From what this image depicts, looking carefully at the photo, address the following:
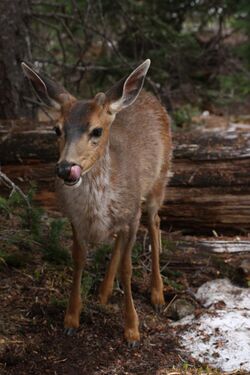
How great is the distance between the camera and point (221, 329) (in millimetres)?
5301

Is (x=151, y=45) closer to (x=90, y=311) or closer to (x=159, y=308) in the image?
(x=159, y=308)

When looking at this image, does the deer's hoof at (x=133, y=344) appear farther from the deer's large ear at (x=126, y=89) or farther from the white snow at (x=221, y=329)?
the deer's large ear at (x=126, y=89)

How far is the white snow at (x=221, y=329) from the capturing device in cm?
497

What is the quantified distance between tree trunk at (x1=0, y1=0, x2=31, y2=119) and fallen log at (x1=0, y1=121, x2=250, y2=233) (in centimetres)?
63

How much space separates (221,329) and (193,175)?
6.76ft

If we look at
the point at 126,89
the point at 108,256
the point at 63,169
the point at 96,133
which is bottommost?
the point at 108,256

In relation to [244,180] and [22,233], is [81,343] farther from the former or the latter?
[244,180]

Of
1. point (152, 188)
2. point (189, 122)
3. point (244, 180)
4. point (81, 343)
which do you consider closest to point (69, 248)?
point (152, 188)

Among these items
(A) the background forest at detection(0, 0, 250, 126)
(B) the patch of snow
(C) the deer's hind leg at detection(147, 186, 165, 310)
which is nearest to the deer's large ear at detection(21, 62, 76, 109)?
(C) the deer's hind leg at detection(147, 186, 165, 310)

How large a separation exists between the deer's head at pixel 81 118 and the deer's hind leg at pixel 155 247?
1532 millimetres

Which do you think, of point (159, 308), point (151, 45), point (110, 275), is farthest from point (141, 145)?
point (151, 45)

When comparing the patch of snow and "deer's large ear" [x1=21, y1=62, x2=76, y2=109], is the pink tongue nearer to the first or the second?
"deer's large ear" [x1=21, y1=62, x2=76, y2=109]

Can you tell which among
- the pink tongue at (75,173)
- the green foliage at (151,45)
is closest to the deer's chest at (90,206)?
the pink tongue at (75,173)

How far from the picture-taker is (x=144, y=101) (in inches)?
256
